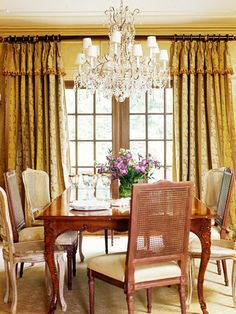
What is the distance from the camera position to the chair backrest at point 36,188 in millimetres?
4848

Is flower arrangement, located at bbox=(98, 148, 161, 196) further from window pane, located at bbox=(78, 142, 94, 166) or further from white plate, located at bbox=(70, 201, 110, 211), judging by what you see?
window pane, located at bbox=(78, 142, 94, 166)

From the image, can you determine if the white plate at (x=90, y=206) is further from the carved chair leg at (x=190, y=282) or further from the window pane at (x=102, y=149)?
the window pane at (x=102, y=149)

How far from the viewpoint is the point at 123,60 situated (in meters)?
4.23

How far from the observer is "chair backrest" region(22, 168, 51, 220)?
485cm

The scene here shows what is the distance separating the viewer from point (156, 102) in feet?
21.1

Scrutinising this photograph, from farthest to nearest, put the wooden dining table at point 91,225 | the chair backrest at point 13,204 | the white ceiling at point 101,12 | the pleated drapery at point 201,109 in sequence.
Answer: the pleated drapery at point 201,109
the white ceiling at point 101,12
the chair backrest at point 13,204
the wooden dining table at point 91,225

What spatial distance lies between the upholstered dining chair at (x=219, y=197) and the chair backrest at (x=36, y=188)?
5.51 ft

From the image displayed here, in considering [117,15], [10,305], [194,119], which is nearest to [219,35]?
[194,119]

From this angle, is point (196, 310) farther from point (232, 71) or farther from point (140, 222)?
point (232, 71)

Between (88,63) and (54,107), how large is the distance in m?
1.83

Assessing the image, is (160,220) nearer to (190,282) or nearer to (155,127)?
(190,282)

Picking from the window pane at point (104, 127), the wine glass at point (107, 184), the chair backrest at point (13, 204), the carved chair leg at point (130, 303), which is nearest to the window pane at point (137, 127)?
the window pane at point (104, 127)

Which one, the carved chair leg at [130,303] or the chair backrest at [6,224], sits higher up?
the chair backrest at [6,224]

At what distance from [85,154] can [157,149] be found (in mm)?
978
